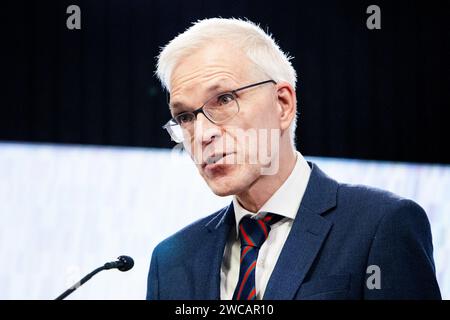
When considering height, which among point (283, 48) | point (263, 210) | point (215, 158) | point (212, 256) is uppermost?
point (283, 48)

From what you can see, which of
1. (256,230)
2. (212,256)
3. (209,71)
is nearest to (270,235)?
(256,230)

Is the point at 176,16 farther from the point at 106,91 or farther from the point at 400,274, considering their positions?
the point at 400,274

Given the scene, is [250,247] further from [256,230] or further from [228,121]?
[228,121]

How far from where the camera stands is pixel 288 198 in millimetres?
1599

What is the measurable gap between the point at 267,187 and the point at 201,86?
319 millimetres

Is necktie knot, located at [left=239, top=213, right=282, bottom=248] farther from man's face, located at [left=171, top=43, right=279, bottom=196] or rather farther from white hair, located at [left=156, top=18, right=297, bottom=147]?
white hair, located at [left=156, top=18, right=297, bottom=147]

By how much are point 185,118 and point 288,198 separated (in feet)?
1.13

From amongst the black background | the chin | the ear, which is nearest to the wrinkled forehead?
the ear

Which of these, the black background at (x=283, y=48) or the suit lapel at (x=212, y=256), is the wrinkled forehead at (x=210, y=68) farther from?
the black background at (x=283, y=48)

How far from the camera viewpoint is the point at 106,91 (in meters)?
2.77
